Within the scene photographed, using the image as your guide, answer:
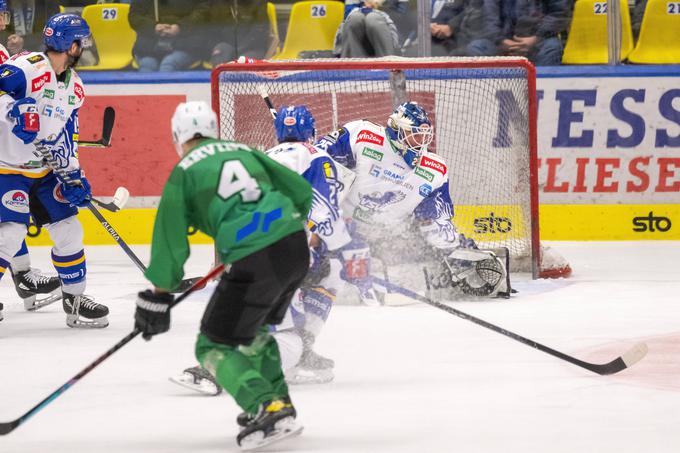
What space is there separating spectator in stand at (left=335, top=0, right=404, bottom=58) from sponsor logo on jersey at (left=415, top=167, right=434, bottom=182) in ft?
5.28

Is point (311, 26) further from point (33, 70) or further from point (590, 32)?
point (33, 70)

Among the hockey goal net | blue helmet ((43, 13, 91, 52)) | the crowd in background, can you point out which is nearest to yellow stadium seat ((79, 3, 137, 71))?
the crowd in background

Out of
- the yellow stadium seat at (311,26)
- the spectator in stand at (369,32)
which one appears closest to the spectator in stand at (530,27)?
the spectator in stand at (369,32)

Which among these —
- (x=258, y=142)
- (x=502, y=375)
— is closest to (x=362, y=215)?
(x=258, y=142)

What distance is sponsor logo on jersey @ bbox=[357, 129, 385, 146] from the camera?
618cm

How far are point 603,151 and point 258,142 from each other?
2.21 metres

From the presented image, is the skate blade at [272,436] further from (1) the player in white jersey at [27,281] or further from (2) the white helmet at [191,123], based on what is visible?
(1) the player in white jersey at [27,281]

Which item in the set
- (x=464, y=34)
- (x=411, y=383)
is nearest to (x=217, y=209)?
(x=411, y=383)

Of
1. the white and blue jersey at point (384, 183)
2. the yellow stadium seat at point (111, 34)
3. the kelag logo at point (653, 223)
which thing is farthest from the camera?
the yellow stadium seat at point (111, 34)

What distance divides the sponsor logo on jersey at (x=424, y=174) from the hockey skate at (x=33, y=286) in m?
1.80

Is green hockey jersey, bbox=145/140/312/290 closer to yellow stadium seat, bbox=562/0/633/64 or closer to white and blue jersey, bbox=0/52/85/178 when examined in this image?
white and blue jersey, bbox=0/52/85/178

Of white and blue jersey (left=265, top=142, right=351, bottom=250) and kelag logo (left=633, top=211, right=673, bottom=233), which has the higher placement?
white and blue jersey (left=265, top=142, right=351, bottom=250)

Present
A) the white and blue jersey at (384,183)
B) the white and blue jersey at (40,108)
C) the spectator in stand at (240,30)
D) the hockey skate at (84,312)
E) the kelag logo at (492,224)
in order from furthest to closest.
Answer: the spectator in stand at (240,30)
the kelag logo at (492,224)
the white and blue jersey at (384,183)
the hockey skate at (84,312)
the white and blue jersey at (40,108)

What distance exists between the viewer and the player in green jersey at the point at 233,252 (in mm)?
3402
